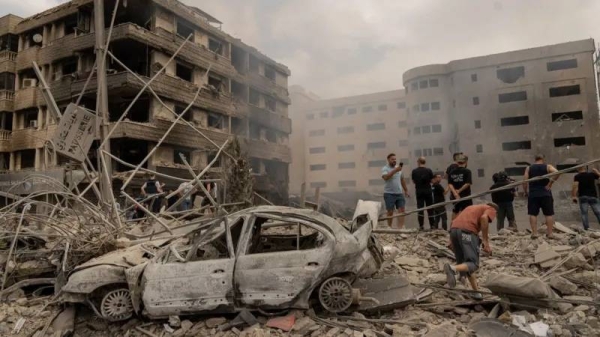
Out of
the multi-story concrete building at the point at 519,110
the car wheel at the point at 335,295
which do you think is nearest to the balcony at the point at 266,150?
the multi-story concrete building at the point at 519,110

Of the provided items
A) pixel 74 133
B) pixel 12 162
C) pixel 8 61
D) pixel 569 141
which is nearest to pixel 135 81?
pixel 12 162

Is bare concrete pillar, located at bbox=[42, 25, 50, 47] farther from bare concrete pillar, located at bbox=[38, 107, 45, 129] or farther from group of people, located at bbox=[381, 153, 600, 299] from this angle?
group of people, located at bbox=[381, 153, 600, 299]

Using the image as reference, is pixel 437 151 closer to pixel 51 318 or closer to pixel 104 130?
pixel 104 130

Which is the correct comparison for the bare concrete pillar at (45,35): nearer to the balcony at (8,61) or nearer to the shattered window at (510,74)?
the balcony at (8,61)

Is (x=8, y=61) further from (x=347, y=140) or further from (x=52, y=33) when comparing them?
(x=347, y=140)

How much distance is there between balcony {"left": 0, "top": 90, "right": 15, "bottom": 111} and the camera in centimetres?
2388

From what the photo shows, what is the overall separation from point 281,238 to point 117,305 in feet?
7.78

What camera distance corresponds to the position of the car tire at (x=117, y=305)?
4957mm

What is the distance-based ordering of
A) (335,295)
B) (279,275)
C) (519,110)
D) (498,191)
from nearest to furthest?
(279,275), (335,295), (498,191), (519,110)

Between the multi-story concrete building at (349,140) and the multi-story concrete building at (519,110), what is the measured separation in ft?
34.6

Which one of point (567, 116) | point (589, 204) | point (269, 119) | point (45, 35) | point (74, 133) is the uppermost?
point (45, 35)

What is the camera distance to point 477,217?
17.1 feet

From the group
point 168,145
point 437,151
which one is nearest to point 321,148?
point 437,151

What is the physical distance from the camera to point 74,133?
6961mm
